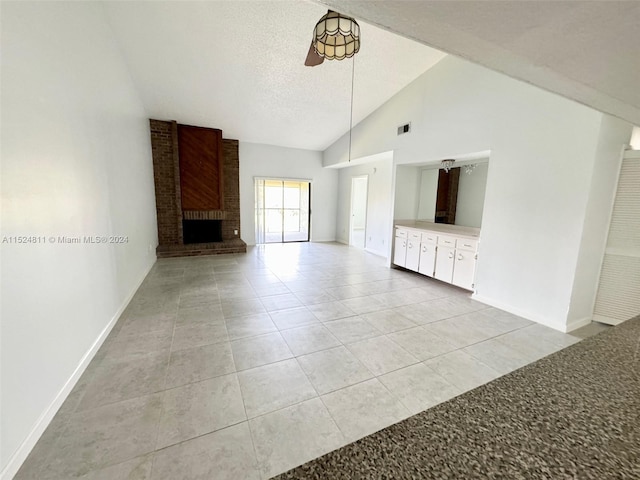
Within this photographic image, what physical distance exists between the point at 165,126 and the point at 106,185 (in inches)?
147

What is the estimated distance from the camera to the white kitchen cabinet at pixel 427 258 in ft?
14.6

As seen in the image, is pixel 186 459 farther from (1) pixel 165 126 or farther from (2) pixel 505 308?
(1) pixel 165 126

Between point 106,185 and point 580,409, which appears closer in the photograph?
point 580,409

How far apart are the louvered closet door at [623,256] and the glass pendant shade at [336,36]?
315 centimetres

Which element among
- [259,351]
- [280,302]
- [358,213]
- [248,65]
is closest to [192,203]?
[248,65]

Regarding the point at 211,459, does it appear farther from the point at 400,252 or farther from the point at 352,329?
the point at 400,252

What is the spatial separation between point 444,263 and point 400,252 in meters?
1.02

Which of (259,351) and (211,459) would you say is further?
(259,351)

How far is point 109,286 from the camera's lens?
2697 mm

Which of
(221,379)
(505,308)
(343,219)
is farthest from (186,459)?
(343,219)

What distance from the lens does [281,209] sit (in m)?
8.30

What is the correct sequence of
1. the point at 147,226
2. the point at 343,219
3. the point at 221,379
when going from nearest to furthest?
1. the point at 221,379
2. the point at 147,226
3. the point at 343,219

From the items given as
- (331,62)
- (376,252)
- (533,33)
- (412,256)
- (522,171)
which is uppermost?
(331,62)

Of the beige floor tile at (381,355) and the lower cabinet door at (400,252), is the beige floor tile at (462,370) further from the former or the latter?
the lower cabinet door at (400,252)
